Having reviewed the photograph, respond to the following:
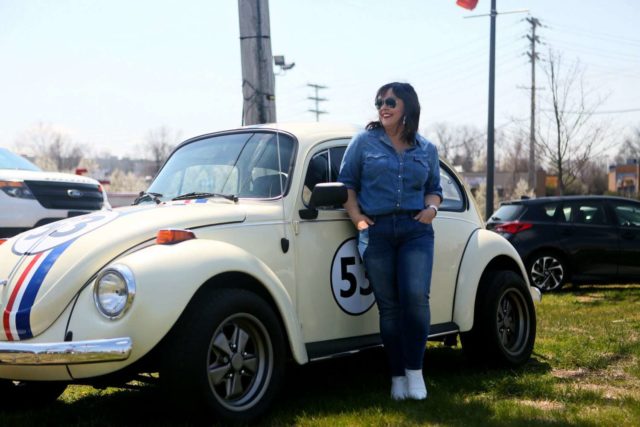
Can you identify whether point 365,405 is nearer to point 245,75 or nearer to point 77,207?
point 245,75

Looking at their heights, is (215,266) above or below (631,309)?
above

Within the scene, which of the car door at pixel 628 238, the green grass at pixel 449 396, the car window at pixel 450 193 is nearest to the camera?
the green grass at pixel 449 396

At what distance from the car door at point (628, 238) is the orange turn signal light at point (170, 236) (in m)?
10.1

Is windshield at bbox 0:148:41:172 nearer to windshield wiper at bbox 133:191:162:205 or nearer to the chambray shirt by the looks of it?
windshield wiper at bbox 133:191:162:205

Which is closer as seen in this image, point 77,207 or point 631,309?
point 631,309

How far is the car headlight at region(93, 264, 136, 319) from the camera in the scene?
4.16 metres

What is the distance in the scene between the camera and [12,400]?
5.23m

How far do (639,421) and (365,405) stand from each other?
1546 mm

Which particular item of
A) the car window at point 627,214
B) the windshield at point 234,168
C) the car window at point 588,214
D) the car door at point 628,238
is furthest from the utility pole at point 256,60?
the car window at point 627,214

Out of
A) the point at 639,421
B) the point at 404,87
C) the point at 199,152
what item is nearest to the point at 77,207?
the point at 199,152

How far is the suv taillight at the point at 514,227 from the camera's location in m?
13.5

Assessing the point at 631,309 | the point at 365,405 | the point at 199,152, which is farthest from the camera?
the point at 631,309

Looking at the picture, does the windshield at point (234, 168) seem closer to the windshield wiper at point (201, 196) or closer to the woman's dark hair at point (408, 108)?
the windshield wiper at point (201, 196)

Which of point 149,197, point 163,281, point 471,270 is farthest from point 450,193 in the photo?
point 163,281
